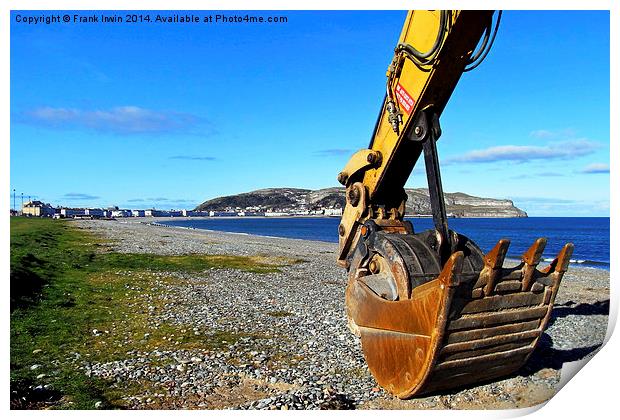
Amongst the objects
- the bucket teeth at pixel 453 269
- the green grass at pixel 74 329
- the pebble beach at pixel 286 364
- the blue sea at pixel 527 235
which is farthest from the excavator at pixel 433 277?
the blue sea at pixel 527 235

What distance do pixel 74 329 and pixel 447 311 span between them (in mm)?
7475

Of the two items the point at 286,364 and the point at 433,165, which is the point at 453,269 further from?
the point at 286,364

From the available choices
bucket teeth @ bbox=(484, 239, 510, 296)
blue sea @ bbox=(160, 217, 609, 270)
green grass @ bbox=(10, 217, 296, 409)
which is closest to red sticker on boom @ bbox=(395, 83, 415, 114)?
bucket teeth @ bbox=(484, 239, 510, 296)

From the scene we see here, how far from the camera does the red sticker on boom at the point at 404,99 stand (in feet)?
20.6

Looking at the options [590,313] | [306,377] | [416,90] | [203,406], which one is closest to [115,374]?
[203,406]

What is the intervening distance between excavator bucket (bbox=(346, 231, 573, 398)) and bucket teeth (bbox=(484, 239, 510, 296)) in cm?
1

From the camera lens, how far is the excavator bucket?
17.8ft

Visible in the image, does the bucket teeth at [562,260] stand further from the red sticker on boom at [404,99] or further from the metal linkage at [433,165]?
the red sticker on boom at [404,99]

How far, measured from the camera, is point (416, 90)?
6.14 metres

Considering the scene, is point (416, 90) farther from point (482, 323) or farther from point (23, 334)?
point (23, 334)

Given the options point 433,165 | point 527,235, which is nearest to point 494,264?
point 433,165

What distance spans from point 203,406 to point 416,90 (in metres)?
4.57

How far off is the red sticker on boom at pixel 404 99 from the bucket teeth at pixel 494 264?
1934 millimetres

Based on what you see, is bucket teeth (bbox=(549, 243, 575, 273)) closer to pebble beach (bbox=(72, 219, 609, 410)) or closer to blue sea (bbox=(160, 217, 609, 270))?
pebble beach (bbox=(72, 219, 609, 410))
